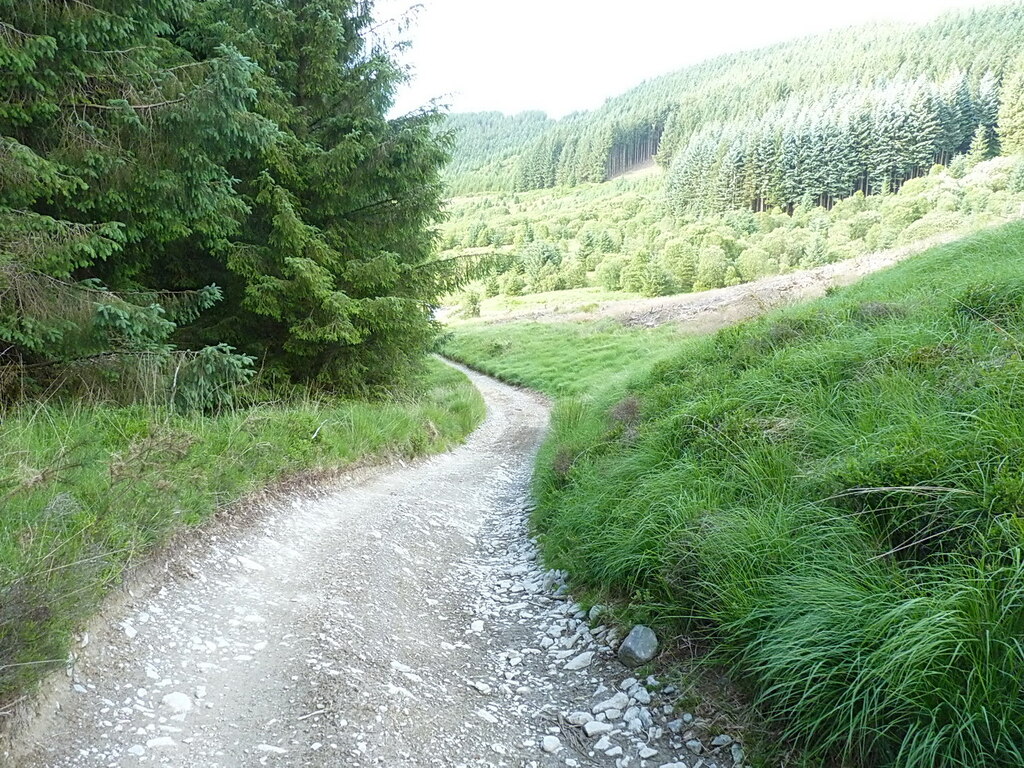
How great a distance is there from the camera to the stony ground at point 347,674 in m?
2.86

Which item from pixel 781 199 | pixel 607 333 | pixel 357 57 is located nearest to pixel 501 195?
pixel 781 199

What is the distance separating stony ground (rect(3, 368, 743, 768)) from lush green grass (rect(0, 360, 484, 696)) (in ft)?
1.18

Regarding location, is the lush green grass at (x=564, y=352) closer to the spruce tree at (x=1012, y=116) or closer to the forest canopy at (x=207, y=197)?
the forest canopy at (x=207, y=197)

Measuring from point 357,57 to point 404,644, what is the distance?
12.1m

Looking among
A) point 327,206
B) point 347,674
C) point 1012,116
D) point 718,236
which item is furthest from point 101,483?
point 1012,116

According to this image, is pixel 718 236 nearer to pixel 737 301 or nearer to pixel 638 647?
pixel 737 301

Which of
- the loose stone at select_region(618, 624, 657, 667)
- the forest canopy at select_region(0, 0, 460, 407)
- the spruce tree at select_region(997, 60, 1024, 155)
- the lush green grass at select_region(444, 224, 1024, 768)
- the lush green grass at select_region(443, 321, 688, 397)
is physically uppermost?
the spruce tree at select_region(997, 60, 1024, 155)

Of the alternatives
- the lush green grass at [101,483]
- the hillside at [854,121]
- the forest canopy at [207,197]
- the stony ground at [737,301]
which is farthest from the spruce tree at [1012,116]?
the lush green grass at [101,483]

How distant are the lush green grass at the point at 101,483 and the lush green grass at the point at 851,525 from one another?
142 inches

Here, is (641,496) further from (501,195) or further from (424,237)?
(501,195)

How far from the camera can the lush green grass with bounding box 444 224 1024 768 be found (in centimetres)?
243

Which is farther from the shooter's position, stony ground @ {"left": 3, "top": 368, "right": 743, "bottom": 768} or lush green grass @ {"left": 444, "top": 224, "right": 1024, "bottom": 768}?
stony ground @ {"left": 3, "top": 368, "right": 743, "bottom": 768}

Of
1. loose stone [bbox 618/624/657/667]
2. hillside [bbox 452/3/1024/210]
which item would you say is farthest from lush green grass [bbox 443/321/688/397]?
hillside [bbox 452/3/1024/210]

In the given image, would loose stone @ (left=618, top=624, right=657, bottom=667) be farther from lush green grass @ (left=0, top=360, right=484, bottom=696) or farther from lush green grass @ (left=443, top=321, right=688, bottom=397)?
lush green grass @ (left=443, top=321, right=688, bottom=397)
